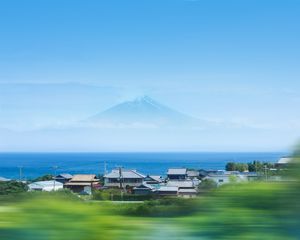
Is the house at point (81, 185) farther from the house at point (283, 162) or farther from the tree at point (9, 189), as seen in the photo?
the house at point (283, 162)

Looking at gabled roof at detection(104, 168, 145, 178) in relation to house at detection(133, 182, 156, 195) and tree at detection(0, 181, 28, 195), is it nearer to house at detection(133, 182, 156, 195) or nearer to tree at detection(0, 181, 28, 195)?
house at detection(133, 182, 156, 195)

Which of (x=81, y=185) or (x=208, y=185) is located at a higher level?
(x=208, y=185)

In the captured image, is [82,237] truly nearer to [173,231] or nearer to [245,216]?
[173,231]

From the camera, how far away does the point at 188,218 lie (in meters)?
1.14

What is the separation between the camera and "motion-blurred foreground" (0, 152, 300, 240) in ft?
3.50

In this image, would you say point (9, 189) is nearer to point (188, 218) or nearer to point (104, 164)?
point (188, 218)

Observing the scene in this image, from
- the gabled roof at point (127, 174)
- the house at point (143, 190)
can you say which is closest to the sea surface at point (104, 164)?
the house at point (143, 190)

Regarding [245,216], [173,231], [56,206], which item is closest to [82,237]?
[56,206]

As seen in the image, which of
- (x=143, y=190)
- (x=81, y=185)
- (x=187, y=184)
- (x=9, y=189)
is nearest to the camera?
(x=9, y=189)

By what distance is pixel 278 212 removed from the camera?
3.61ft

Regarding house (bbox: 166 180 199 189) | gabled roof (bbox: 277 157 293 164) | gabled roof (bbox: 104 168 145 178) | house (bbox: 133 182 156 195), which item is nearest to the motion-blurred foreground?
gabled roof (bbox: 277 157 293 164)

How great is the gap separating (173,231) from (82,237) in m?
0.19

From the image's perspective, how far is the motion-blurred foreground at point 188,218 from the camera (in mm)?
1065

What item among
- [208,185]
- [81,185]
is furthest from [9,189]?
[81,185]
